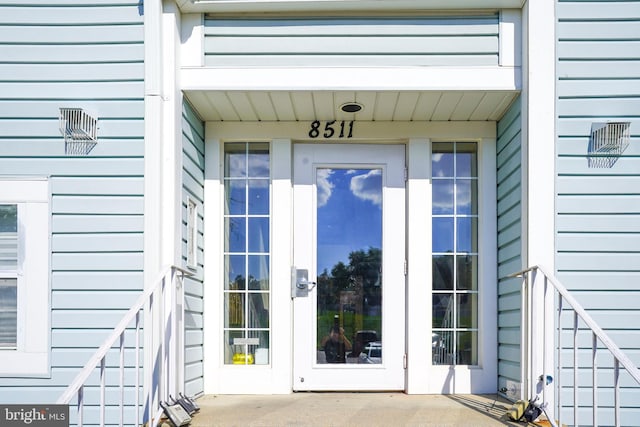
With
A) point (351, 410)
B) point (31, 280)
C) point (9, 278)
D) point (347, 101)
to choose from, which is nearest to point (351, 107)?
point (347, 101)

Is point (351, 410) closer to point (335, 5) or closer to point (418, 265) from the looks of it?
point (418, 265)

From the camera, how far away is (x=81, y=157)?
3623 mm

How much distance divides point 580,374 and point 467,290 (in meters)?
0.92

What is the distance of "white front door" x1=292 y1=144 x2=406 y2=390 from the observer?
418 centimetres

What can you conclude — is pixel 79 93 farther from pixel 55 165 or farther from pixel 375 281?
pixel 375 281

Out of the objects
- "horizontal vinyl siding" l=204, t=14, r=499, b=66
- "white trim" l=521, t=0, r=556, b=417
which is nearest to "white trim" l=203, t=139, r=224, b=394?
"horizontal vinyl siding" l=204, t=14, r=499, b=66

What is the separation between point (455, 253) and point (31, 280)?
8.50 feet

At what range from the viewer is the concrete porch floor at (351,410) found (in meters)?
3.24

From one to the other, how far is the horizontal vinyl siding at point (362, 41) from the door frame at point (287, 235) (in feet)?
2.05

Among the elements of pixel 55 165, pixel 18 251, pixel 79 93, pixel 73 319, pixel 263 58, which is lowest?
pixel 73 319

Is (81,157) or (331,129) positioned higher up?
(331,129)

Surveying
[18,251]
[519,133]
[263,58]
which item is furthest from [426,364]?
[18,251]

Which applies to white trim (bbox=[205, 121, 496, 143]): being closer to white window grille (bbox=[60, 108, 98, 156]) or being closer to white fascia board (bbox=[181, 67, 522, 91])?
white fascia board (bbox=[181, 67, 522, 91])

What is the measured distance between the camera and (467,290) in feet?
13.8
